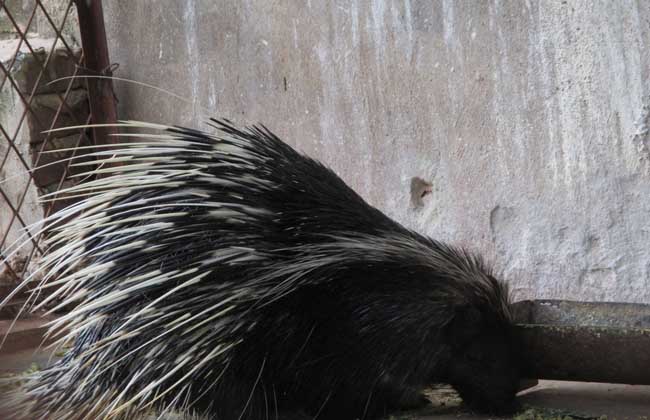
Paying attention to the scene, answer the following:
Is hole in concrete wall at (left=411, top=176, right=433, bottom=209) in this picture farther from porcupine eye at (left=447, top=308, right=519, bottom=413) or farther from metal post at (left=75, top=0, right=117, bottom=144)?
metal post at (left=75, top=0, right=117, bottom=144)

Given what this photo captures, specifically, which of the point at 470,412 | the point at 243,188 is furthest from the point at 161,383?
the point at 470,412

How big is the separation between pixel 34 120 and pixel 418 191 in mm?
2226

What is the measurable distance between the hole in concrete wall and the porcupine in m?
0.97

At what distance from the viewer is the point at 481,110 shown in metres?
3.35

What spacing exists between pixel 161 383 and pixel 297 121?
6.22 ft

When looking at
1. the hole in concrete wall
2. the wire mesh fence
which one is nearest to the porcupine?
the hole in concrete wall

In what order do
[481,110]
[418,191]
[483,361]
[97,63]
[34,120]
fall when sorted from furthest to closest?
[97,63]
[34,120]
[418,191]
[481,110]
[483,361]

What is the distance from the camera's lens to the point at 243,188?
95.1 inches

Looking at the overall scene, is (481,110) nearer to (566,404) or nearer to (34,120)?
(566,404)

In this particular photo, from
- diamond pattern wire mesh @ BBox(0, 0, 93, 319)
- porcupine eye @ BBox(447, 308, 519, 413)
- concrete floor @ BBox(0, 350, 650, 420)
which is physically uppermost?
diamond pattern wire mesh @ BBox(0, 0, 93, 319)

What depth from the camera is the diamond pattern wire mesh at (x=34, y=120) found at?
15.2ft

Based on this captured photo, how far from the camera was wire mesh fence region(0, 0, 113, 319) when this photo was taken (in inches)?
183

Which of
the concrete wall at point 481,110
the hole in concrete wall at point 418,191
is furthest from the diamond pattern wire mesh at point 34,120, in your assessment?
the hole in concrete wall at point 418,191

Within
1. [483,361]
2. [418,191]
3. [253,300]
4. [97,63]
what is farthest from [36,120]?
[483,361]
